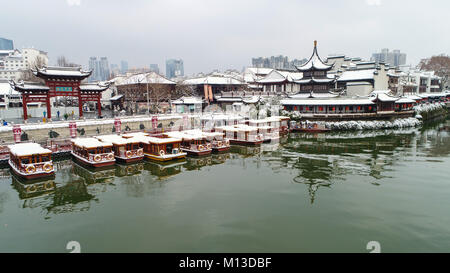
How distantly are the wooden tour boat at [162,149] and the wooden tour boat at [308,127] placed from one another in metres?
23.5

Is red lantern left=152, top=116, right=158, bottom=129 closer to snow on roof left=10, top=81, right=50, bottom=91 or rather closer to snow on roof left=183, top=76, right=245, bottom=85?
snow on roof left=10, top=81, right=50, bottom=91

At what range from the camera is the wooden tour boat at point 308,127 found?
4534 centimetres

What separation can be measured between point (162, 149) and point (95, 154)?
589 cm

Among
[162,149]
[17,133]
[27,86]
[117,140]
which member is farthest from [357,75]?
[17,133]

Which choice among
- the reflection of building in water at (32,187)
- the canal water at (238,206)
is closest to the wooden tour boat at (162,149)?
the canal water at (238,206)

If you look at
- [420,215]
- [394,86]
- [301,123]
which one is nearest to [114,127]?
[301,123]

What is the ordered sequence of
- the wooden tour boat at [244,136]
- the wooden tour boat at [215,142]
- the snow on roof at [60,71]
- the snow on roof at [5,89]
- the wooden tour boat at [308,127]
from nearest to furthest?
the wooden tour boat at [215,142]
the wooden tour boat at [244,136]
the snow on roof at [60,71]
the wooden tour boat at [308,127]
the snow on roof at [5,89]

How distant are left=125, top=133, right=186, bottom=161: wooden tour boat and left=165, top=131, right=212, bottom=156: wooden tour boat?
4.13ft

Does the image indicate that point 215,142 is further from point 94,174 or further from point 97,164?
point 94,174

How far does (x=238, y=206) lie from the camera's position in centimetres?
1692

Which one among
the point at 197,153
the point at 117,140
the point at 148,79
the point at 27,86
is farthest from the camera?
the point at 148,79

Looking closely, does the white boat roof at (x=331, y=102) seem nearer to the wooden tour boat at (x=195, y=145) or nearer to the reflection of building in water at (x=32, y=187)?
the wooden tour boat at (x=195, y=145)

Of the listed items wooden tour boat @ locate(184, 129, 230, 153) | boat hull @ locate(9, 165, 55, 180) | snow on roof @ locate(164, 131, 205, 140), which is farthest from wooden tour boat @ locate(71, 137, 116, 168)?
wooden tour boat @ locate(184, 129, 230, 153)

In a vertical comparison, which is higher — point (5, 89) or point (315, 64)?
point (315, 64)
